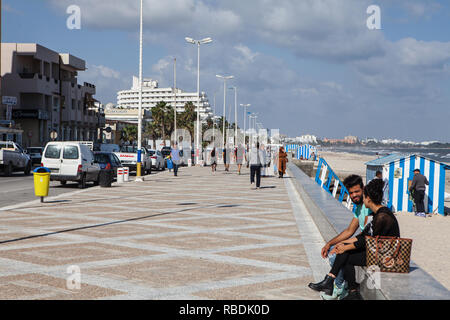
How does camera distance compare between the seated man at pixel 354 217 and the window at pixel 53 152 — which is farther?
the window at pixel 53 152

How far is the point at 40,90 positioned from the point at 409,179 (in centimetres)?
4513

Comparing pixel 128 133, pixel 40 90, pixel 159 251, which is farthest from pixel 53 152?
pixel 128 133

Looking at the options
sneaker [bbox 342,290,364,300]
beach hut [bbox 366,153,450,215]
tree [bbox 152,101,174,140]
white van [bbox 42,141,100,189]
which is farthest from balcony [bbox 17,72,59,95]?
sneaker [bbox 342,290,364,300]

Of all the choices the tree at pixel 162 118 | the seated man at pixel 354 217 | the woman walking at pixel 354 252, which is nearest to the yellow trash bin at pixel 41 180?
the seated man at pixel 354 217

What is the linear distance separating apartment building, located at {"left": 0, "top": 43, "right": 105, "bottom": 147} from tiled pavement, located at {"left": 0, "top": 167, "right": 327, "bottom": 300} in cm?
4302

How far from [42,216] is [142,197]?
5311 mm

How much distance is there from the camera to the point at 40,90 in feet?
182

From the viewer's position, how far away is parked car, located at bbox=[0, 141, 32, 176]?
27.8m

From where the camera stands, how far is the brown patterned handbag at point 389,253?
5633 mm

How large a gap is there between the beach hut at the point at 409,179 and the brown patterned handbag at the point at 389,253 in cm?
1336

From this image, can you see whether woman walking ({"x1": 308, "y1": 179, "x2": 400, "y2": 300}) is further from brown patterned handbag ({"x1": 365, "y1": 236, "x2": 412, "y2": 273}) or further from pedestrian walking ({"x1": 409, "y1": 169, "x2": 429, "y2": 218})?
pedestrian walking ({"x1": 409, "y1": 169, "x2": 429, "y2": 218})

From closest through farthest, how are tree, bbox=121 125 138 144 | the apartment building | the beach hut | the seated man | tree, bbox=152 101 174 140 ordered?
the seated man, the beach hut, the apartment building, tree, bbox=152 101 174 140, tree, bbox=121 125 138 144

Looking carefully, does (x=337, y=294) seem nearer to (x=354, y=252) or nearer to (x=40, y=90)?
(x=354, y=252)

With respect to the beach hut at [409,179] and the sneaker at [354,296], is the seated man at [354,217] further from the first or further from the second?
the beach hut at [409,179]
